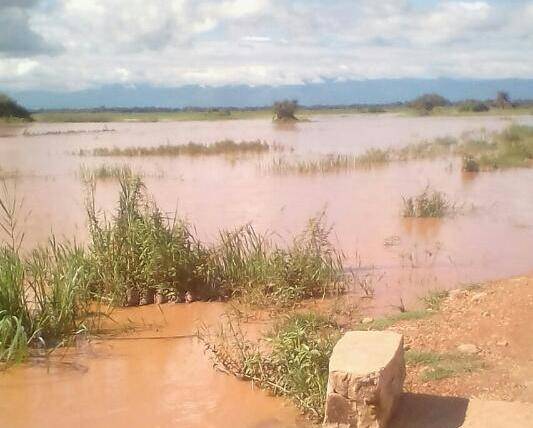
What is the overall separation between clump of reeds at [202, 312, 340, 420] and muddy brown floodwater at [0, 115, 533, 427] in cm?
14

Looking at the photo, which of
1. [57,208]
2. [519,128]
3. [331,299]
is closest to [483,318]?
[331,299]

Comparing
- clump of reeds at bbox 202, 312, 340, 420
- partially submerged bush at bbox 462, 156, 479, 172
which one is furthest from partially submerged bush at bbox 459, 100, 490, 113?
clump of reeds at bbox 202, 312, 340, 420

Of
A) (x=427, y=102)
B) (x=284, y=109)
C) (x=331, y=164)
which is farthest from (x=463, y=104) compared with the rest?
(x=331, y=164)

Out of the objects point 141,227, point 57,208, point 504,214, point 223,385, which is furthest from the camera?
point 57,208

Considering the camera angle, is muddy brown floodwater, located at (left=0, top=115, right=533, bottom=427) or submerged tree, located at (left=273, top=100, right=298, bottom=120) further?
submerged tree, located at (left=273, top=100, right=298, bottom=120)

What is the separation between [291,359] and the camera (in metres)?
5.29

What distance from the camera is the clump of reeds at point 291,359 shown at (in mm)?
5070

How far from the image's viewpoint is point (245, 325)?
24.0 ft

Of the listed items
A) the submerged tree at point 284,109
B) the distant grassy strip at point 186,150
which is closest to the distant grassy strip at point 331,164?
the distant grassy strip at point 186,150

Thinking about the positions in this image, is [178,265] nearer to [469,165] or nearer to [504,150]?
[469,165]

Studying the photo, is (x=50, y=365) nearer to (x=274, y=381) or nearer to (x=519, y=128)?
(x=274, y=381)

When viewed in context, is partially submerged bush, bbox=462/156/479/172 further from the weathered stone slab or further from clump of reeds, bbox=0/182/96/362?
the weathered stone slab

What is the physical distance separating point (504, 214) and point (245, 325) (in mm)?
8884

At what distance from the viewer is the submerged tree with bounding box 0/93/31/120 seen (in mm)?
45344
